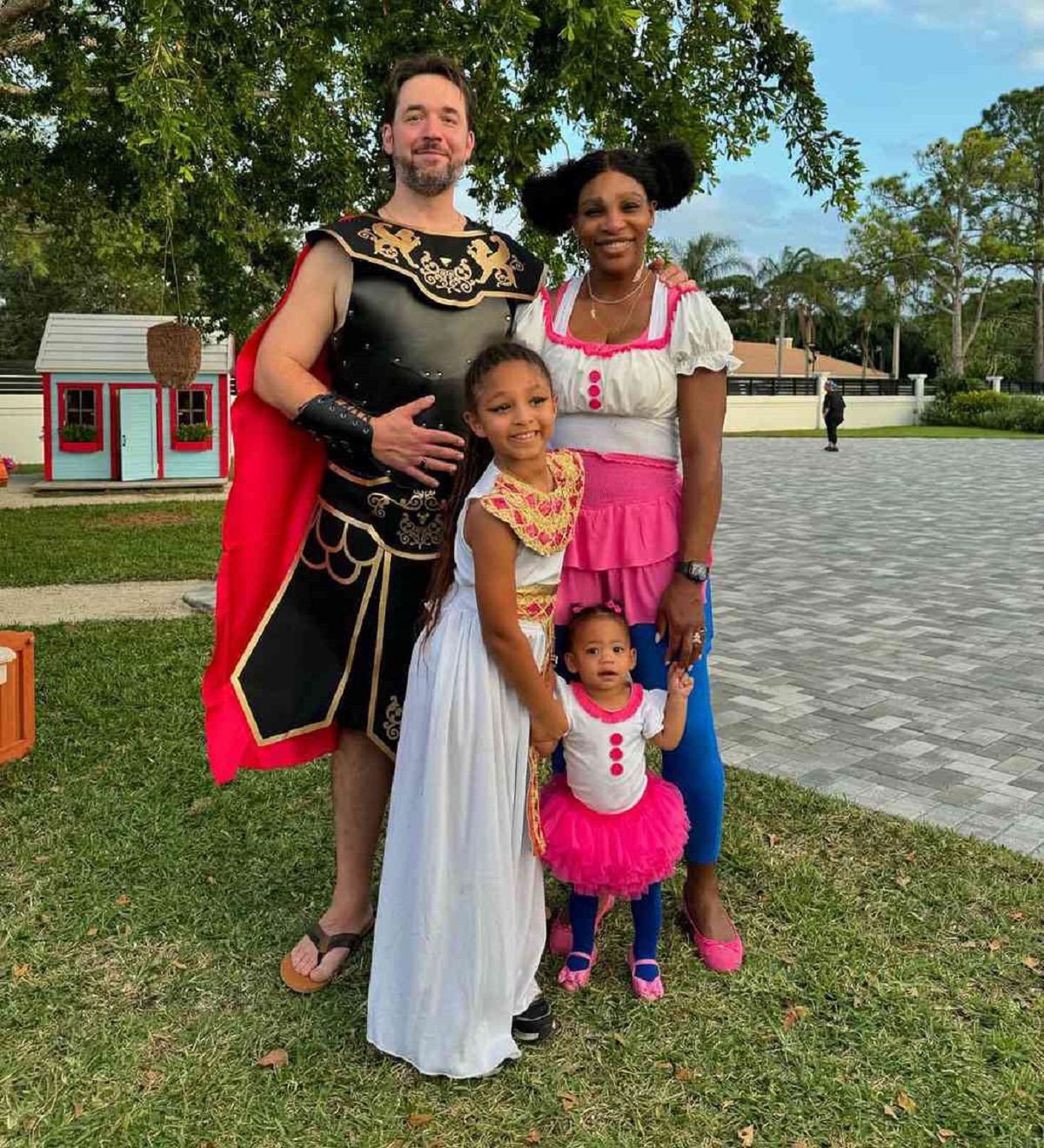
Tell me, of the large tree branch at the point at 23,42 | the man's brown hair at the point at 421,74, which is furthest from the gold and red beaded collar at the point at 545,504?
the large tree branch at the point at 23,42

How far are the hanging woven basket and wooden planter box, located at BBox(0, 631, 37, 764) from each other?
870cm

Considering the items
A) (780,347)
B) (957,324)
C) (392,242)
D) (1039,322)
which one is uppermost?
(1039,322)

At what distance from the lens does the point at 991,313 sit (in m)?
49.9

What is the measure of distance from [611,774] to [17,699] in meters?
2.91

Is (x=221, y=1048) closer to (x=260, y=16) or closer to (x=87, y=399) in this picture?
(x=260, y=16)

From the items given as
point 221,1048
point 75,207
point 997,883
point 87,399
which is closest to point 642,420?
point 221,1048

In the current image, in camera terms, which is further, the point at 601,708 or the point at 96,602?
the point at 96,602

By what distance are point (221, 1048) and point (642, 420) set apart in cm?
185

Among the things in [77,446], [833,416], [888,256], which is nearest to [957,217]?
[888,256]

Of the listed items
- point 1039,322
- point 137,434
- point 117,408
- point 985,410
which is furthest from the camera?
point 1039,322

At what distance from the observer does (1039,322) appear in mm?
47656

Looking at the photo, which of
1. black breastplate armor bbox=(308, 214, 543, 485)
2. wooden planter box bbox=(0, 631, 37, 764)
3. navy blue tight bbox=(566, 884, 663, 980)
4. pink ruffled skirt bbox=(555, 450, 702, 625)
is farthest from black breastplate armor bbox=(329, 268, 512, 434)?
wooden planter box bbox=(0, 631, 37, 764)

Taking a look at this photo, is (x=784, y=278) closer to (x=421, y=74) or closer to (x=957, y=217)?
(x=957, y=217)

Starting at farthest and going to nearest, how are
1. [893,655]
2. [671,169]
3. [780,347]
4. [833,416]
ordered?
1. [780,347]
2. [833,416]
3. [893,655]
4. [671,169]
